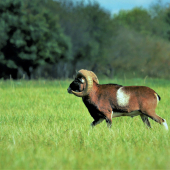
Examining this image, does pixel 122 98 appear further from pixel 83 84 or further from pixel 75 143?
pixel 75 143

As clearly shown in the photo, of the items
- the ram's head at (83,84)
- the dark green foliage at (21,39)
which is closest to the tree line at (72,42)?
the dark green foliage at (21,39)

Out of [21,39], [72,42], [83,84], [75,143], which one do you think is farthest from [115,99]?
[72,42]

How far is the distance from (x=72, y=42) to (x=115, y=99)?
154ft

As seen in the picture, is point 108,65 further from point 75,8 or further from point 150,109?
point 150,109

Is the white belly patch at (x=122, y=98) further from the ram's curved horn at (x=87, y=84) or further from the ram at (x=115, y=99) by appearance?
the ram's curved horn at (x=87, y=84)

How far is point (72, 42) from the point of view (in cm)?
5428

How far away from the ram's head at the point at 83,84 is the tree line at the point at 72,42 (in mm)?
15965

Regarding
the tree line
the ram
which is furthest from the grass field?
the tree line

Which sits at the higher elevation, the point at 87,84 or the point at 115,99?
the point at 87,84

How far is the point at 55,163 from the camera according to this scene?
4.80 m

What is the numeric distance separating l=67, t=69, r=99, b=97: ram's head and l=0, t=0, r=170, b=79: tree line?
15965mm

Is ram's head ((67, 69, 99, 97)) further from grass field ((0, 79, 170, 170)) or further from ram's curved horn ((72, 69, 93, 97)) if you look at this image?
grass field ((0, 79, 170, 170))

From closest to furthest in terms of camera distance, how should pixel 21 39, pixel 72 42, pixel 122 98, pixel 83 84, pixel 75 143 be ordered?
pixel 75 143, pixel 122 98, pixel 83 84, pixel 21 39, pixel 72 42

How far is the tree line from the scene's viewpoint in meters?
38.5
